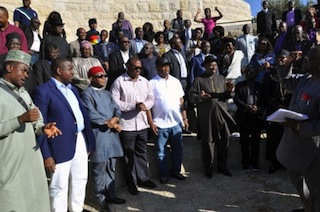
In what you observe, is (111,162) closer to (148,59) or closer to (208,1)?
(148,59)

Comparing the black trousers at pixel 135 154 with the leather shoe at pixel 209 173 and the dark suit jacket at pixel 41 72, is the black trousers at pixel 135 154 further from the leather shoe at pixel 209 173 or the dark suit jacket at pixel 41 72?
the dark suit jacket at pixel 41 72

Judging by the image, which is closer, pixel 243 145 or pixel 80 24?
pixel 243 145

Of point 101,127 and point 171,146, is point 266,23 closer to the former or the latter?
point 171,146

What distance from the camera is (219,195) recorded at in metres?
4.99

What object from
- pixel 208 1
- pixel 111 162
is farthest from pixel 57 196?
pixel 208 1

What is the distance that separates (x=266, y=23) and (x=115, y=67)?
19.4 ft

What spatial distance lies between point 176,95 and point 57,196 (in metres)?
2.46

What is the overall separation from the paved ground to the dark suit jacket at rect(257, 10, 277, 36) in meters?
5.64

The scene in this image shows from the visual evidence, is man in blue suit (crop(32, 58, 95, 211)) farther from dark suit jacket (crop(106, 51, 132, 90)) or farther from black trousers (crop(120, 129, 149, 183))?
dark suit jacket (crop(106, 51, 132, 90))

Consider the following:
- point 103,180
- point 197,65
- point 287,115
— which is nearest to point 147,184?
point 103,180

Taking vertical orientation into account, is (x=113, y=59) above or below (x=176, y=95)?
above

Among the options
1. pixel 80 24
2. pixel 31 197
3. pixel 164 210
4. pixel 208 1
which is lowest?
pixel 164 210

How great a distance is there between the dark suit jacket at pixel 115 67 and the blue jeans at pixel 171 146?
149 cm

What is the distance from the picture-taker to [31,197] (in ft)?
9.70
